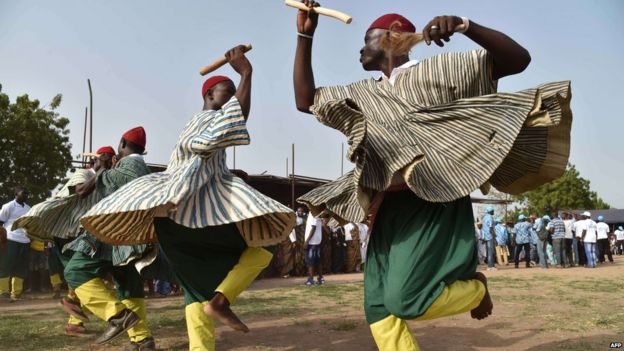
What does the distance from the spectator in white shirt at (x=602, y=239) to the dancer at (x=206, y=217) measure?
Answer: 19891mm

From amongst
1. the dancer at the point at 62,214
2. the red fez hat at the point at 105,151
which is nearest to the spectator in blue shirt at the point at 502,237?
the red fez hat at the point at 105,151

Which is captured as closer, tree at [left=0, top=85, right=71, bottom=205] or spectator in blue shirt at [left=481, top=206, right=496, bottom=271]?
spectator in blue shirt at [left=481, top=206, right=496, bottom=271]

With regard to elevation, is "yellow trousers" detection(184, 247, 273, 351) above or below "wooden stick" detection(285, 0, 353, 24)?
below

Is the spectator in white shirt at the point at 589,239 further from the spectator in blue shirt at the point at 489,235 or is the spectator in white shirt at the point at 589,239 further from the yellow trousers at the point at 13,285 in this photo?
the yellow trousers at the point at 13,285

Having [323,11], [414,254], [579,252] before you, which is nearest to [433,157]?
[414,254]

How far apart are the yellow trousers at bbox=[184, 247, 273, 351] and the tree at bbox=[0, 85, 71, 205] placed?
18.2 meters

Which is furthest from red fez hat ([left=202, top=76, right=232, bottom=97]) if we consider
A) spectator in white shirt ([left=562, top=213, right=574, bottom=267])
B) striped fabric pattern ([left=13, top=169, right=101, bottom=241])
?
spectator in white shirt ([left=562, top=213, right=574, bottom=267])

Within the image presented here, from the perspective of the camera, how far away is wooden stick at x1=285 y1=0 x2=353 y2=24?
270 centimetres

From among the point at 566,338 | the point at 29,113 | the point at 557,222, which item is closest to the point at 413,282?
the point at 566,338

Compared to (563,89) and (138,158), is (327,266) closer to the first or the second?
(138,158)

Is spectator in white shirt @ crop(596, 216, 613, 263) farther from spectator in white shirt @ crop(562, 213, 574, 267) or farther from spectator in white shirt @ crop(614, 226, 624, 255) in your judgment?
spectator in white shirt @ crop(614, 226, 624, 255)

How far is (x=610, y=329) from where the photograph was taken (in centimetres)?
519

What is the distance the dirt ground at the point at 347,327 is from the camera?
4.85 metres

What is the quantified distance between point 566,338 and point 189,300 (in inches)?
129
